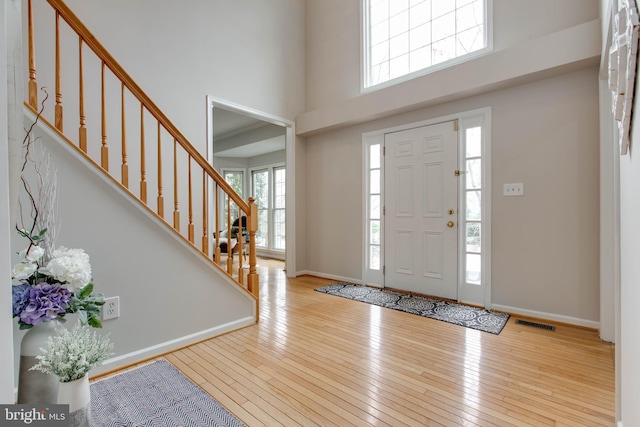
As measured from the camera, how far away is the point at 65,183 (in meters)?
1.80

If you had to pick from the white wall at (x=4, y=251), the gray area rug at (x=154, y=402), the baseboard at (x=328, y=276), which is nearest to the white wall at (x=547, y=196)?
the baseboard at (x=328, y=276)

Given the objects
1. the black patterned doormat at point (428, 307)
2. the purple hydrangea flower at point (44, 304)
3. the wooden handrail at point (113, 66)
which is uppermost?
the wooden handrail at point (113, 66)

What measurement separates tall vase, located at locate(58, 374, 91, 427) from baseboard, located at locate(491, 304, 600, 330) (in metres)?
3.32

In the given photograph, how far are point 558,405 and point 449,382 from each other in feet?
1.76

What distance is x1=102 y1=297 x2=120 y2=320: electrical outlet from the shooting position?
1.95 m

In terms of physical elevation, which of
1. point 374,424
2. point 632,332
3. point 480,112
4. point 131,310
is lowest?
point 374,424

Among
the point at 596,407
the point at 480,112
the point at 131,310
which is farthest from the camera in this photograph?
the point at 480,112

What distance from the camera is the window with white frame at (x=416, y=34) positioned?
10.8ft

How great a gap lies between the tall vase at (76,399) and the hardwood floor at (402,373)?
0.84 m

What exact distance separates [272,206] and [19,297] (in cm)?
624

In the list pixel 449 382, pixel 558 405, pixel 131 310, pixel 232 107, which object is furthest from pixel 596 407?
pixel 232 107

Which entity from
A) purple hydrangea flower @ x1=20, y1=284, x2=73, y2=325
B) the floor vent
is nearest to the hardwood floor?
the floor vent

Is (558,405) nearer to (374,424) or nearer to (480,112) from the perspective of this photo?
(374,424)

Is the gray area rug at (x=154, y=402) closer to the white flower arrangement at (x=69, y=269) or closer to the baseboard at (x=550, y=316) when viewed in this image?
the white flower arrangement at (x=69, y=269)
